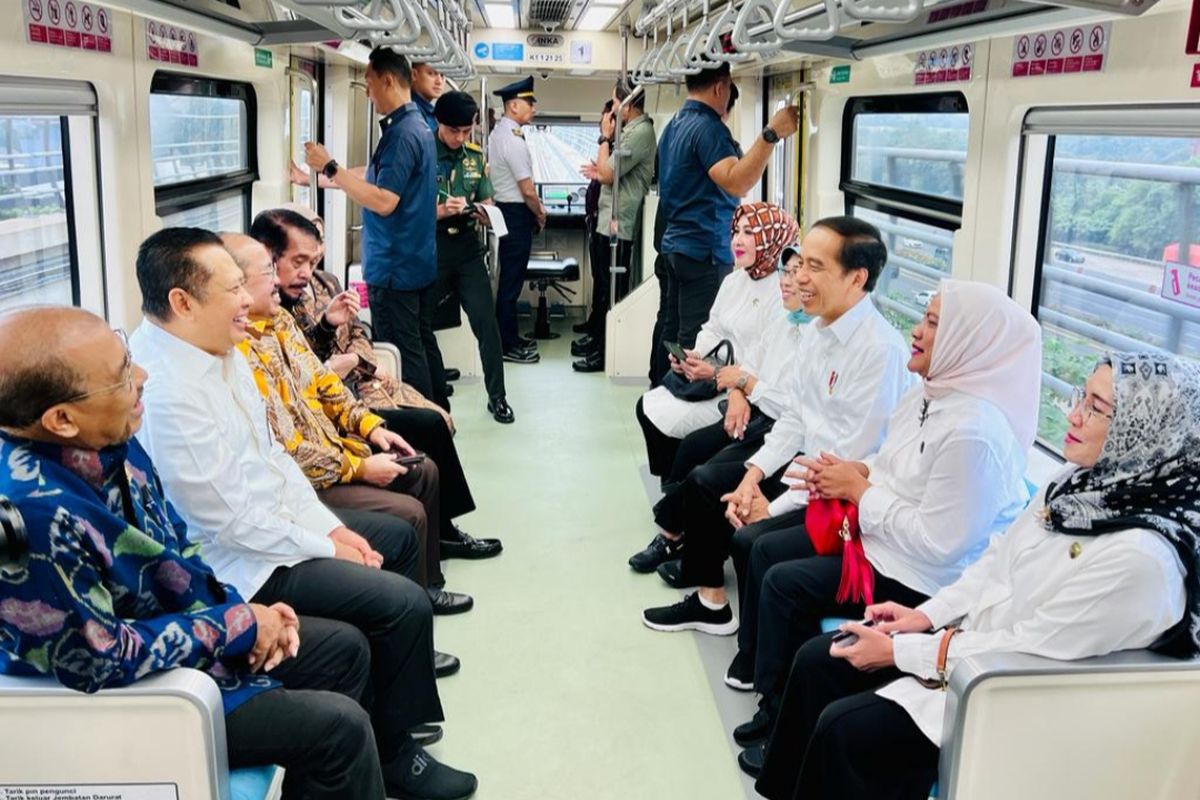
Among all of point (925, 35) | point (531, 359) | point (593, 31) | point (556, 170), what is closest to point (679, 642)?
point (925, 35)

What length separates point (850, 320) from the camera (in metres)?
3.24

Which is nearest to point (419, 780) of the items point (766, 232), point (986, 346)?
point (986, 346)

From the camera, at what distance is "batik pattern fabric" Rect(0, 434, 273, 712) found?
5.70ft

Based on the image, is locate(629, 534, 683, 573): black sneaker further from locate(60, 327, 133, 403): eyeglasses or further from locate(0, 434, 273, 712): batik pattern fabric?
locate(60, 327, 133, 403): eyeglasses

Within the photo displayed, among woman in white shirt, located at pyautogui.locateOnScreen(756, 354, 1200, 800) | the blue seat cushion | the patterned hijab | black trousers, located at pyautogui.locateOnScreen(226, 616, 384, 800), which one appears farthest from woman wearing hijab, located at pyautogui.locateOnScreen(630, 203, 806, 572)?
the blue seat cushion

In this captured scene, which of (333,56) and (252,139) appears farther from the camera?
(333,56)

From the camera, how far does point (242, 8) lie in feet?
12.6

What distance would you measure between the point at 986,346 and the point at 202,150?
3144 millimetres

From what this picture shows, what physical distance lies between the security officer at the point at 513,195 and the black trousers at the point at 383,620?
506 cm

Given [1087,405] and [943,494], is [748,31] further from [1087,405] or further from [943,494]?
[1087,405]

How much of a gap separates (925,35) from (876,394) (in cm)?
109

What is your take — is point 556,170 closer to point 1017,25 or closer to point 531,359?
point 531,359

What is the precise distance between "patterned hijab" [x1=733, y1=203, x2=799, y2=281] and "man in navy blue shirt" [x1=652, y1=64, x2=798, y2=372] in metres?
0.50

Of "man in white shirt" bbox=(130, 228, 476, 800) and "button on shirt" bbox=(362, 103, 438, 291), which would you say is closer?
"man in white shirt" bbox=(130, 228, 476, 800)
